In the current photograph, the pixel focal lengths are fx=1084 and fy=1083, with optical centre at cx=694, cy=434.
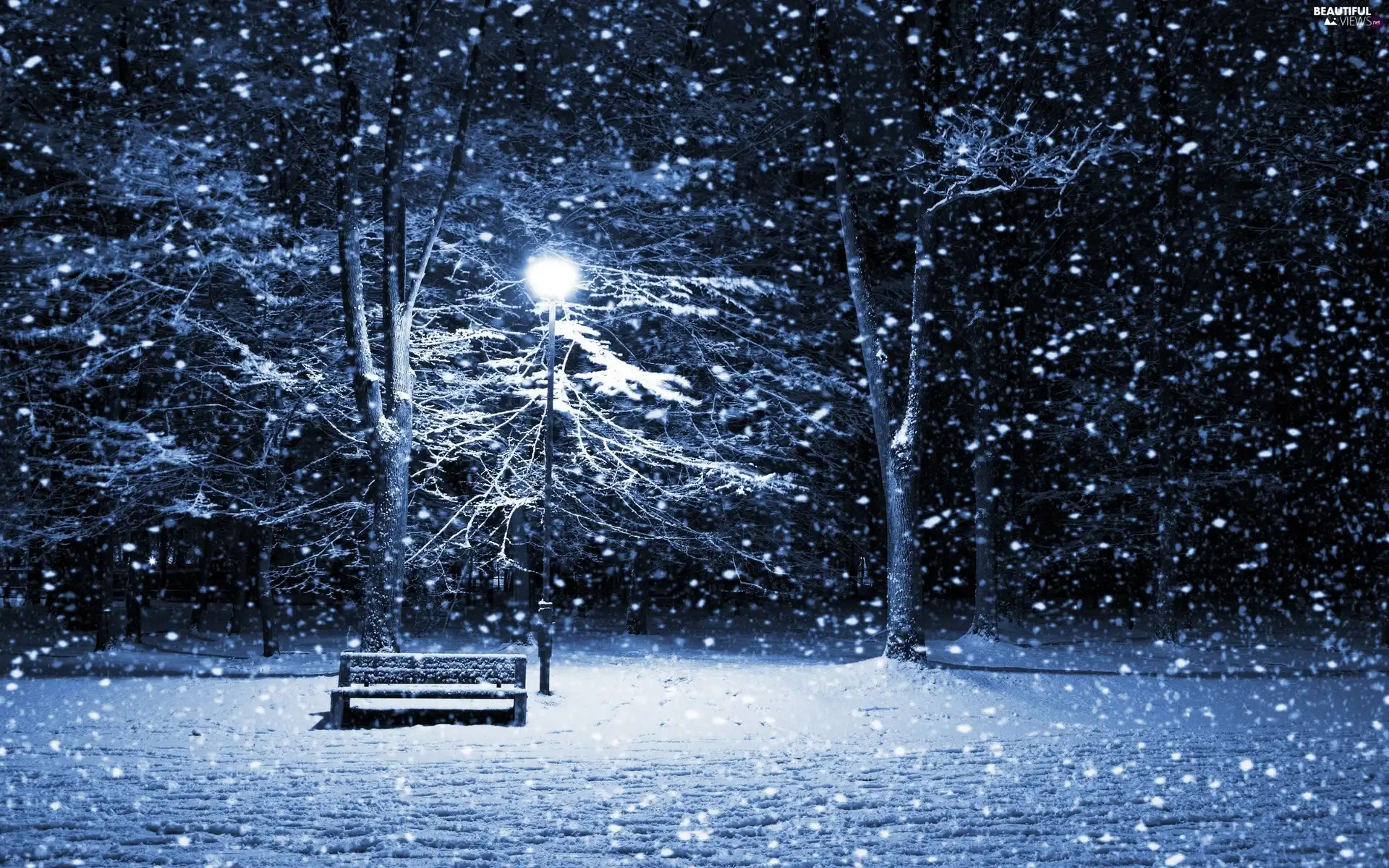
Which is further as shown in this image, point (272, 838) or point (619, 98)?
point (619, 98)

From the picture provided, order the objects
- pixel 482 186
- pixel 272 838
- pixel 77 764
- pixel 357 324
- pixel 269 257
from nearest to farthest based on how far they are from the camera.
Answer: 1. pixel 272 838
2. pixel 77 764
3. pixel 357 324
4. pixel 269 257
5. pixel 482 186

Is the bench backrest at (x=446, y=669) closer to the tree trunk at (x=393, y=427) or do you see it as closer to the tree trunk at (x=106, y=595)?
the tree trunk at (x=393, y=427)

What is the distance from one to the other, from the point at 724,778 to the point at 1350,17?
55.4 feet

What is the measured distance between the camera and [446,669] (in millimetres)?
12258

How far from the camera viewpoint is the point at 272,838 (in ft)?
21.4

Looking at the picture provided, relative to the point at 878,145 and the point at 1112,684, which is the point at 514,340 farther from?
the point at 1112,684

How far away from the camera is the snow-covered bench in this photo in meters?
11.7

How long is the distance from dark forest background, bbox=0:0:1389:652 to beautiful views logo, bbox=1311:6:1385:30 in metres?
0.28

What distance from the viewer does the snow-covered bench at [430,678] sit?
38.3ft

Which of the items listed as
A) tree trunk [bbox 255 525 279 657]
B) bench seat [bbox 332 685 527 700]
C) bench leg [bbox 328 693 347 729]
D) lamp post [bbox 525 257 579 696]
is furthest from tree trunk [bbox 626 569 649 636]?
bench leg [bbox 328 693 347 729]

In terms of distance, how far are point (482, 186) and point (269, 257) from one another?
3503 mm

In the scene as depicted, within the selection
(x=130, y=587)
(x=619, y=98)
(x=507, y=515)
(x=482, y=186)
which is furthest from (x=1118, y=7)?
(x=130, y=587)

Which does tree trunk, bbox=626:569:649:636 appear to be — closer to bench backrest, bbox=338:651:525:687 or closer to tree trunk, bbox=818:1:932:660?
tree trunk, bbox=818:1:932:660

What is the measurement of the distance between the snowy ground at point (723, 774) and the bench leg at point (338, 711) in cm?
23
